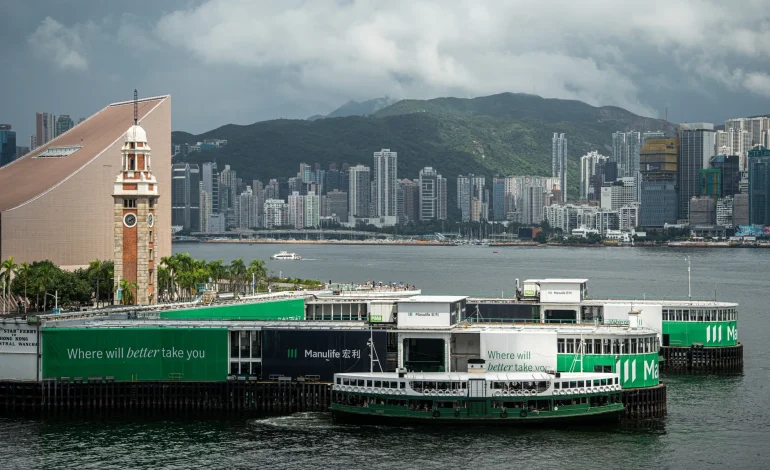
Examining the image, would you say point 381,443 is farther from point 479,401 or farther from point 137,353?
point 137,353

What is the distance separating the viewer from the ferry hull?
4781 centimetres

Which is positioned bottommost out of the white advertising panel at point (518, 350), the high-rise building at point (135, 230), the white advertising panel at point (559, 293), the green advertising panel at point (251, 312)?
the white advertising panel at point (518, 350)

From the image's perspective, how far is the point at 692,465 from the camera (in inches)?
1687

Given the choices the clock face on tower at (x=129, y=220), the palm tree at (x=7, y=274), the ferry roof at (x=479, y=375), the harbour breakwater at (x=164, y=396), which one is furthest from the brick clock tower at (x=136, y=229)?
the ferry roof at (x=479, y=375)

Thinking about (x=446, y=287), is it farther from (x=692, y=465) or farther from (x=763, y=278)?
(x=692, y=465)

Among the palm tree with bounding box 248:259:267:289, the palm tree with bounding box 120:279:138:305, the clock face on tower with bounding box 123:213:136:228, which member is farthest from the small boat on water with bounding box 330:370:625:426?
the palm tree with bounding box 248:259:267:289

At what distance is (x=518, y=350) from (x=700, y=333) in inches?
846

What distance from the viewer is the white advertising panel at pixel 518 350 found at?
51312 millimetres

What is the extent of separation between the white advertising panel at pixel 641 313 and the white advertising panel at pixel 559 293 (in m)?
1.91

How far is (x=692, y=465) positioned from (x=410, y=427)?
1156cm

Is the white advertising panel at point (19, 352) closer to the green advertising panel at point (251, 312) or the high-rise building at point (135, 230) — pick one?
the green advertising panel at point (251, 312)

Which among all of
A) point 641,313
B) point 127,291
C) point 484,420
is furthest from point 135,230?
point 641,313

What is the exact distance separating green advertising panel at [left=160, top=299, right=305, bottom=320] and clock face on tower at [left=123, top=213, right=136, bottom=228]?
9.94 meters

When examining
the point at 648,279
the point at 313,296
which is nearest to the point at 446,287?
the point at 648,279
